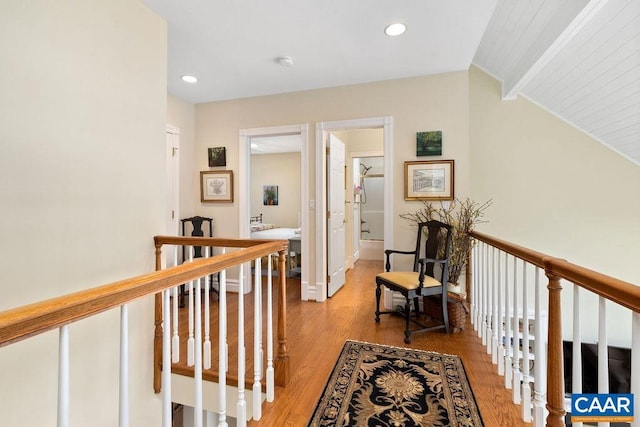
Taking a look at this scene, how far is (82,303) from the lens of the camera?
760 mm

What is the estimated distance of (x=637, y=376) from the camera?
89cm

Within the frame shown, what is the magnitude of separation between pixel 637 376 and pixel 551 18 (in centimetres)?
271

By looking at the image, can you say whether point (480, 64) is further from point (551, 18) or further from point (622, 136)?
point (622, 136)

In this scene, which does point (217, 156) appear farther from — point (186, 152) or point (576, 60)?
point (576, 60)

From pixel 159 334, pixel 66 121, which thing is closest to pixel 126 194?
pixel 66 121

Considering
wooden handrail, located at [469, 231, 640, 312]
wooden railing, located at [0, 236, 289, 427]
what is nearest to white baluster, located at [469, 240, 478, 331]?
wooden handrail, located at [469, 231, 640, 312]

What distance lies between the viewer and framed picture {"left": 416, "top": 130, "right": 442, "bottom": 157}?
3.19 m

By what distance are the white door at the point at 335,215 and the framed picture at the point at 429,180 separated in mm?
958

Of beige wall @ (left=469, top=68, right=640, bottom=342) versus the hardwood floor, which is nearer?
the hardwood floor

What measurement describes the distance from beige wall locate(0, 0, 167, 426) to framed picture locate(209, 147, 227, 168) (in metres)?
1.56

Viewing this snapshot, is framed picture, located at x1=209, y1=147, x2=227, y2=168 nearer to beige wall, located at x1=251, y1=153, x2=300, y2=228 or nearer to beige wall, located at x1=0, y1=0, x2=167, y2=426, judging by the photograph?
beige wall, located at x1=0, y1=0, x2=167, y2=426

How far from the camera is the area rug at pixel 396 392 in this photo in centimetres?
163

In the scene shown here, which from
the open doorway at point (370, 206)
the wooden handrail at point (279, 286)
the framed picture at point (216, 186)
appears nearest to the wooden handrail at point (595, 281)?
the wooden handrail at point (279, 286)

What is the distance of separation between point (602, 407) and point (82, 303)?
1.69m
